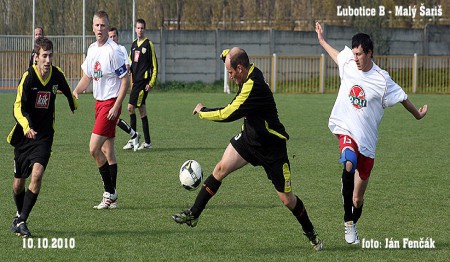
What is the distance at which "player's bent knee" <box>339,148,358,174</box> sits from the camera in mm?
7766

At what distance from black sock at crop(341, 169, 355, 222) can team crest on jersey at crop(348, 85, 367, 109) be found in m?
0.65

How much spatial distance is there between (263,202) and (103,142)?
209cm

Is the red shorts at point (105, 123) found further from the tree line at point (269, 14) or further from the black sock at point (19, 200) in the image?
the tree line at point (269, 14)

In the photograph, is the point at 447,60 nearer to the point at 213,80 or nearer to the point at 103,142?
the point at 213,80

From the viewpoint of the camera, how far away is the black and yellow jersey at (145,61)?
627 inches

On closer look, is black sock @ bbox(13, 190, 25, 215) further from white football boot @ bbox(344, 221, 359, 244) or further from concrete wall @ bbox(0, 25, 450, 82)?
concrete wall @ bbox(0, 25, 450, 82)

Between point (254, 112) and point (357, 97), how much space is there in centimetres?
105

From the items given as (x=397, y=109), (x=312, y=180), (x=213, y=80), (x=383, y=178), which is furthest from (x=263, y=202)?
(x=213, y=80)

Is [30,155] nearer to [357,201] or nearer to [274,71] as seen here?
[357,201]

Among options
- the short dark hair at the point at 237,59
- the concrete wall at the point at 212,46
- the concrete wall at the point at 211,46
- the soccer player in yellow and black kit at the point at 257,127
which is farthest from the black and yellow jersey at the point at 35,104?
the concrete wall at the point at 212,46

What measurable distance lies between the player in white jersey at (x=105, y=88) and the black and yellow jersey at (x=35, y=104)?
1403 millimetres

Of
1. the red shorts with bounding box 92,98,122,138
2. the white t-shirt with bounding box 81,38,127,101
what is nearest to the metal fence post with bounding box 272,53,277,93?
the white t-shirt with bounding box 81,38,127,101

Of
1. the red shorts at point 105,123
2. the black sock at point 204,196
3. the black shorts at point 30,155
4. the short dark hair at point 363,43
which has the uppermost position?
the short dark hair at point 363,43

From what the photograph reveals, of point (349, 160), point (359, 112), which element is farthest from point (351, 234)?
point (359, 112)
